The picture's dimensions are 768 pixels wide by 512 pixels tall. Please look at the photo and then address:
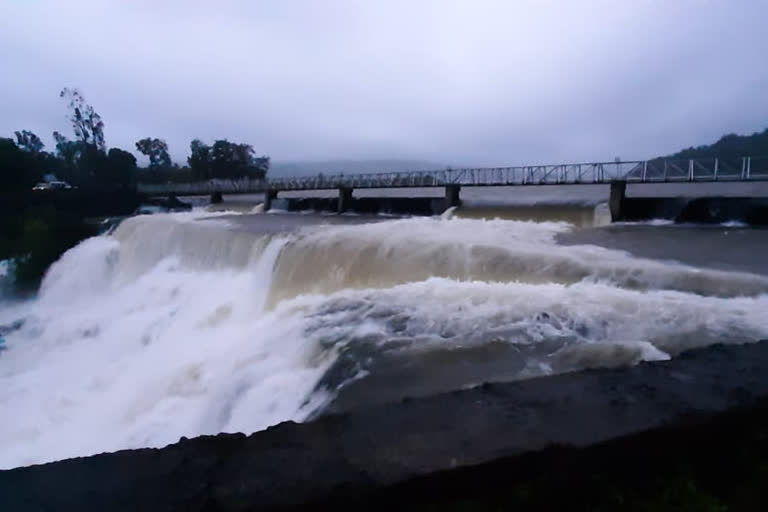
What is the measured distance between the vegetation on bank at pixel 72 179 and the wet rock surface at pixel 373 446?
2623 centimetres

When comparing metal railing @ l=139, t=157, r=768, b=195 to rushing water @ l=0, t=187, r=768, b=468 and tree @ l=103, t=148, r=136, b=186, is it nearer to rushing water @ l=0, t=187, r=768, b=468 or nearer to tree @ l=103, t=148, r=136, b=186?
rushing water @ l=0, t=187, r=768, b=468

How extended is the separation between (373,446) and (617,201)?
17.6 m

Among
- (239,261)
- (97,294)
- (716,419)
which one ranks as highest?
(716,419)

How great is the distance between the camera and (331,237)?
11180 mm

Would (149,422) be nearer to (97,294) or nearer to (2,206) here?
(97,294)

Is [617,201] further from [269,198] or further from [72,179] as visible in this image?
[72,179]

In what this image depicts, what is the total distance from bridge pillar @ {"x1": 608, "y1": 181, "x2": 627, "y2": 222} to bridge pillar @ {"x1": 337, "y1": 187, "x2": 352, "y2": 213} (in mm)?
13690

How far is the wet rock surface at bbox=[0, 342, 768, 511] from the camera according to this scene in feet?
4.99

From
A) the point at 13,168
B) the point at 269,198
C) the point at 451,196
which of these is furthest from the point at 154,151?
the point at 451,196

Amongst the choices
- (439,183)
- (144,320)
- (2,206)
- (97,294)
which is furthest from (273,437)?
(2,206)

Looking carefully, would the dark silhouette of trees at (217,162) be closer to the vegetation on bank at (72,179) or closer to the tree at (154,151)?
the vegetation on bank at (72,179)

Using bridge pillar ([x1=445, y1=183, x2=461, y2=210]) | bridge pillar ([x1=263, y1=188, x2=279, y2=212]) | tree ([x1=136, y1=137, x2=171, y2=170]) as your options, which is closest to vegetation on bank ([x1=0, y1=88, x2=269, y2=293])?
tree ([x1=136, y1=137, x2=171, y2=170])

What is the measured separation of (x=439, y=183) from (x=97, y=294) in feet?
51.4

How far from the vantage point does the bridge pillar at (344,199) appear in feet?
86.2
